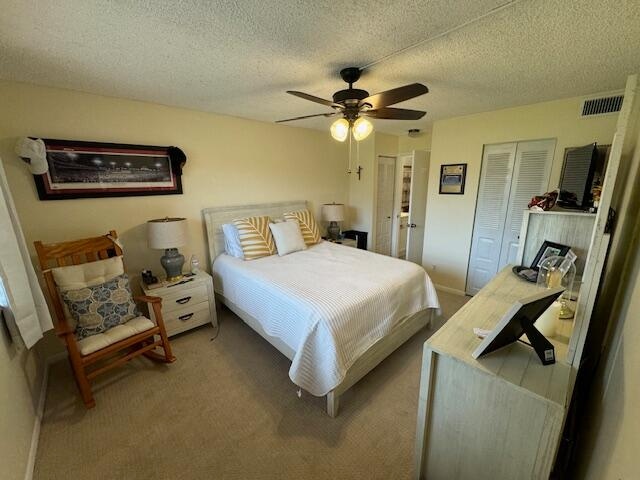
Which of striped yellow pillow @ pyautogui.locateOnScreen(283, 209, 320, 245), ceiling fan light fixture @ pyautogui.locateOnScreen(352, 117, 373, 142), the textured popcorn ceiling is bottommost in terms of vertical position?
striped yellow pillow @ pyautogui.locateOnScreen(283, 209, 320, 245)

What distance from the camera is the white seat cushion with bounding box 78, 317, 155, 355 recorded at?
70.2 inches

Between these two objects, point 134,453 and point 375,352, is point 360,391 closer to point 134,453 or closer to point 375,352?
point 375,352

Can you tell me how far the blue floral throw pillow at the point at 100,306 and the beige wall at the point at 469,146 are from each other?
3578 millimetres

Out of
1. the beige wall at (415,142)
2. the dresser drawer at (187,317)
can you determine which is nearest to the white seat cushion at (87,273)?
the dresser drawer at (187,317)

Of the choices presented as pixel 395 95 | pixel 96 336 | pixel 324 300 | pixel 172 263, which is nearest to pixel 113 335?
pixel 96 336

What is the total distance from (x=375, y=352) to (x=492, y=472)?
39.6 inches

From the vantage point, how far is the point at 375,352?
201 cm

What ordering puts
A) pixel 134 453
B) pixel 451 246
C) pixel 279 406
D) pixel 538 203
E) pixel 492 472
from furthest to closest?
pixel 451 246
pixel 538 203
pixel 279 406
pixel 134 453
pixel 492 472

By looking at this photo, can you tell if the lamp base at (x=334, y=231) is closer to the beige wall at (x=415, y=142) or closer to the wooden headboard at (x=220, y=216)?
the wooden headboard at (x=220, y=216)

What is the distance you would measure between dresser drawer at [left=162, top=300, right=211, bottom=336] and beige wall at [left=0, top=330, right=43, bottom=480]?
0.90 meters

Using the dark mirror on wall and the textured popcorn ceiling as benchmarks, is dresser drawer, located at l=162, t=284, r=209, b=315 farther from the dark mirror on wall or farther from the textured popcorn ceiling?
the dark mirror on wall

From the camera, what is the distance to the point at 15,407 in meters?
1.37

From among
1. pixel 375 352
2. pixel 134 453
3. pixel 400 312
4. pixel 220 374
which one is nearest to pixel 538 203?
pixel 400 312

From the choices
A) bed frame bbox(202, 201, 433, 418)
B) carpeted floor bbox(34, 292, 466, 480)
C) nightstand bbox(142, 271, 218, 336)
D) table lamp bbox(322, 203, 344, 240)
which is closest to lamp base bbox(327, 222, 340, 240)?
table lamp bbox(322, 203, 344, 240)
